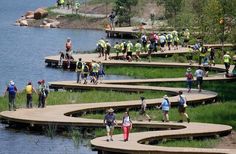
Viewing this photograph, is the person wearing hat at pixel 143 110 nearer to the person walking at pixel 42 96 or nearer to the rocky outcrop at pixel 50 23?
the person walking at pixel 42 96

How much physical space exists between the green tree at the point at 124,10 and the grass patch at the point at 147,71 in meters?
49.9

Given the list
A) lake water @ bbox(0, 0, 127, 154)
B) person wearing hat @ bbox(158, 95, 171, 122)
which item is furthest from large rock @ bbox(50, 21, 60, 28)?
person wearing hat @ bbox(158, 95, 171, 122)

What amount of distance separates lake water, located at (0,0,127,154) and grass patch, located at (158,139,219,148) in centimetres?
405

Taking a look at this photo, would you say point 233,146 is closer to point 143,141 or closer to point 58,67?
point 143,141

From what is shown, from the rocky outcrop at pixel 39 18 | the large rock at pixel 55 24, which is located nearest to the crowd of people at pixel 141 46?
the large rock at pixel 55 24

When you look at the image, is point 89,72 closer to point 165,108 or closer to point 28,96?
point 28,96

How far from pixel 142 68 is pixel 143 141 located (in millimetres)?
33026

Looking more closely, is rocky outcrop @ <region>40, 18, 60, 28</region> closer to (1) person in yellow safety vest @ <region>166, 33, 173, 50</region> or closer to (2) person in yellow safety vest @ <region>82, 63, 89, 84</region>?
(1) person in yellow safety vest @ <region>166, 33, 173, 50</region>

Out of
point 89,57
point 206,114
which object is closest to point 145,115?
point 206,114

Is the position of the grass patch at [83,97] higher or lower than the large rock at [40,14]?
lower

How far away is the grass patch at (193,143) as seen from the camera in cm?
4403

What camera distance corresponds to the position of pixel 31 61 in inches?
3575

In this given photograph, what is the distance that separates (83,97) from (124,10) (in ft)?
228

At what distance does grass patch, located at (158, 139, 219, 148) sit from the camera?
144 ft
